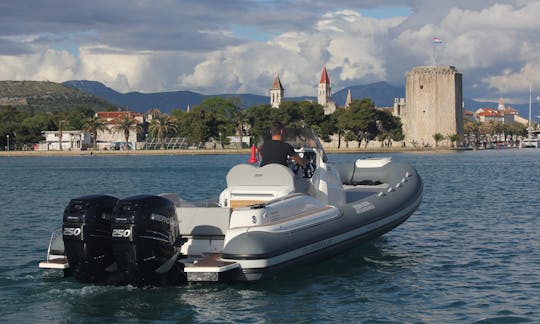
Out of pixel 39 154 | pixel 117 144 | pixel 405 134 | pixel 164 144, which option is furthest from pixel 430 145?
pixel 39 154

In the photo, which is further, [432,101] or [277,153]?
[432,101]

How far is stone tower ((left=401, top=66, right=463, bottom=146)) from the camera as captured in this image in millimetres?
120062

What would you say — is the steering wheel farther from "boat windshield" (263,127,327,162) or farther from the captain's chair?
the captain's chair

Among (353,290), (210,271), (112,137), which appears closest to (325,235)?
(353,290)

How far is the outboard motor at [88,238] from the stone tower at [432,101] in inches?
4481

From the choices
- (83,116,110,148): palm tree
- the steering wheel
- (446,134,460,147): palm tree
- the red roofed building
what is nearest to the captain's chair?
the steering wheel

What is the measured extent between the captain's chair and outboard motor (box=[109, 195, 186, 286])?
2.07m

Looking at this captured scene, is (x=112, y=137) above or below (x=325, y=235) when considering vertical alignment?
above

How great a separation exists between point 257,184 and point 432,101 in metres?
112

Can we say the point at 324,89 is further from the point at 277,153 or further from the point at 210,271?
the point at 210,271

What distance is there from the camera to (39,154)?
112 meters

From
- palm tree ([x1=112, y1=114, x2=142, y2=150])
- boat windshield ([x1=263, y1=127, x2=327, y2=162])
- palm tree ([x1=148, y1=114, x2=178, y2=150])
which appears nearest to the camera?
boat windshield ([x1=263, y1=127, x2=327, y2=162])

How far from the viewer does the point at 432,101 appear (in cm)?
12006

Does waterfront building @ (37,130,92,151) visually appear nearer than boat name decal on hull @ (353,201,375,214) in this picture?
No
